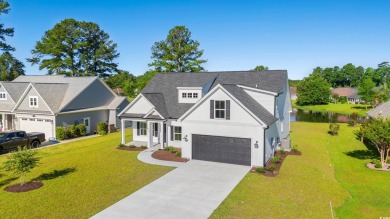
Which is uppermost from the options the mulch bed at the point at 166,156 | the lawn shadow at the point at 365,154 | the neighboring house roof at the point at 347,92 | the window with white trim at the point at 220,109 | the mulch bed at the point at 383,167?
the neighboring house roof at the point at 347,92

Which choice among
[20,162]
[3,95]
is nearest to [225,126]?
[20,162]

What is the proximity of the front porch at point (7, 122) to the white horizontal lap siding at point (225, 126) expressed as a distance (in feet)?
82.8

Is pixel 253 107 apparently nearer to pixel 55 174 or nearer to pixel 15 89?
pixel 55 174

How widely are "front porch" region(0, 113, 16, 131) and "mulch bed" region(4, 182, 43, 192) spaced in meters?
21.5

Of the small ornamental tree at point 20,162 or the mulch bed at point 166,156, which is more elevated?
the small ornamental tree at point 20,162

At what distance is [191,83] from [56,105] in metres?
16.3

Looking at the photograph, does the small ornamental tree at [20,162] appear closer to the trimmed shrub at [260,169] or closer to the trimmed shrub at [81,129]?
the trimmed shrub at [260,169]

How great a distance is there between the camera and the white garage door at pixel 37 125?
3102 centimetres

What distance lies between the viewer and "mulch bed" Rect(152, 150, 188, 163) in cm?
2188

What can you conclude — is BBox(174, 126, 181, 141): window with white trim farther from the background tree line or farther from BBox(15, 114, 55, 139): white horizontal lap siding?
the background tree line

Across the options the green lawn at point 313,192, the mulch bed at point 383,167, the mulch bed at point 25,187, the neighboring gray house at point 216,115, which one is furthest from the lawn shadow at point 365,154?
the mulch bed at point 25,187

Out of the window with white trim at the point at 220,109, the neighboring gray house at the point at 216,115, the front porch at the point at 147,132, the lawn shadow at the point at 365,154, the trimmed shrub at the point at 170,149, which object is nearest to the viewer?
the neighboring gray house at the point at 216,115

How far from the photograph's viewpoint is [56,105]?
3141 cm

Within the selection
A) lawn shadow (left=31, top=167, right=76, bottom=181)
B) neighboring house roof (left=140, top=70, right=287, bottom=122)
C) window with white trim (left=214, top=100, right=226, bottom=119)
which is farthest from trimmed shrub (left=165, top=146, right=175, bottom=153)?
lawn shadow (left=31, top=167, right=76, bottom=181)
